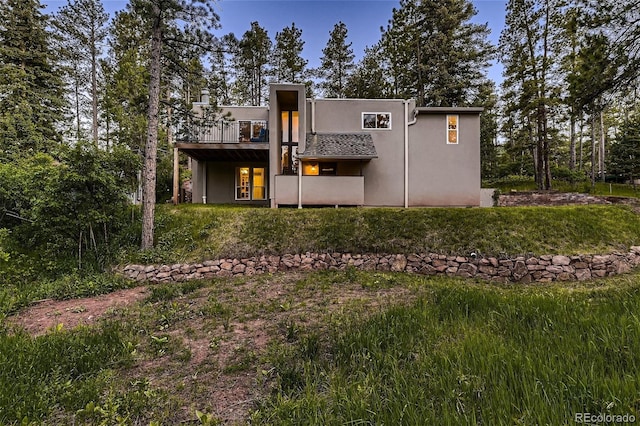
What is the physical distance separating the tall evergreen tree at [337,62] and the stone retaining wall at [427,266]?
21859mm

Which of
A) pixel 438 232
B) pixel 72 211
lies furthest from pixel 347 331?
pixel 72 211

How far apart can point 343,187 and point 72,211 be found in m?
9.53

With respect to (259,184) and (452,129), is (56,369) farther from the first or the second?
(452,129)

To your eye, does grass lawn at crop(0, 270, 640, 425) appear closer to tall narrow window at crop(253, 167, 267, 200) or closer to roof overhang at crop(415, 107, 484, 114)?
roof overhang at crop(415, 107, 484, 114)

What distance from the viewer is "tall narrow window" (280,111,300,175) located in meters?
15.1

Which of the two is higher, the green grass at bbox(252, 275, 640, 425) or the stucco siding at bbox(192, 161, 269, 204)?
the stucco siding at bbox(192, 161, 269, 204)

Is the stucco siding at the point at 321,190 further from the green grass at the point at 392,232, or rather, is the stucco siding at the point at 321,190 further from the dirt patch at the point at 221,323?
the dirt patch at the point at 221,323

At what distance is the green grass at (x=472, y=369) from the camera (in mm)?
1887

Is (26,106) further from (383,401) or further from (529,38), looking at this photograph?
(529,38)

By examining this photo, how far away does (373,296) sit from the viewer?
6.42m

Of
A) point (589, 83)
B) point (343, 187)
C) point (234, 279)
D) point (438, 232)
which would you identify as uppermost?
point (589, 83)

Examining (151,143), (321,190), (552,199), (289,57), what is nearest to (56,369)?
(151,143)

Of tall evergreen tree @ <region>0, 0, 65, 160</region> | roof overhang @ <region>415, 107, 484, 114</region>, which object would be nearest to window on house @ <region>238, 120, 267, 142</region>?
roof overhang @ <region>415, 107, 484, 114</region>

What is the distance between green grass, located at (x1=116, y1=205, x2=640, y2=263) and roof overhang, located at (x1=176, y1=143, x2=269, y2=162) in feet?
13.2
